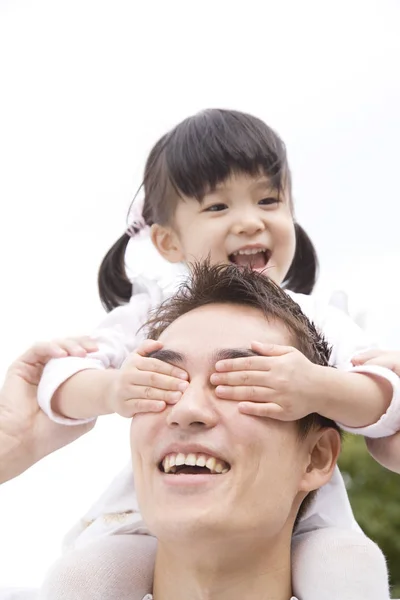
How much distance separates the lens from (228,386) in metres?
1.95

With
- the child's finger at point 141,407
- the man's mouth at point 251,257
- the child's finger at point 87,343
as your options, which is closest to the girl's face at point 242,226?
the man's mouth at point 251,257

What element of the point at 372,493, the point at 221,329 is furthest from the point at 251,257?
the point at 372,493

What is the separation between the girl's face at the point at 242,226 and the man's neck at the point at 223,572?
932mm

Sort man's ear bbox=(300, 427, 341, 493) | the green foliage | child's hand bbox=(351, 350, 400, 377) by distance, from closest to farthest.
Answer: man's ear bbox=(300, 427, 341, 493) < child's hand bbox=(351, 350, 400, 377) < the green foliage

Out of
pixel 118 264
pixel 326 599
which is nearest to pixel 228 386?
pixel 326 599

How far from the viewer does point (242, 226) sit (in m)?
2.66

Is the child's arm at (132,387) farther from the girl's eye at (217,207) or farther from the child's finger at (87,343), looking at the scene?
the girl's eye at (217,207)

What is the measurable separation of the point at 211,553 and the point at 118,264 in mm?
1486

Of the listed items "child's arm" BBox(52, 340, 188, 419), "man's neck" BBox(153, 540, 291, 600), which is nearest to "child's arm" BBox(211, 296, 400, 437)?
"child's arm" BBox(52, 340, 188, 419)

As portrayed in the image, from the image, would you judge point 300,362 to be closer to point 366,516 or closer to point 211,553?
point 211,553

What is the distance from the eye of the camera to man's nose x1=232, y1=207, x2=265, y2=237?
104 inches

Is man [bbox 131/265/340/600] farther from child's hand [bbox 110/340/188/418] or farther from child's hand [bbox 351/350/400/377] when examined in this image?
child's hand [bbox 351/350/400/377]

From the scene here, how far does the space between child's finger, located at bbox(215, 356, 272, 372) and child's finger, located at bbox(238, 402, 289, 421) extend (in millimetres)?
77

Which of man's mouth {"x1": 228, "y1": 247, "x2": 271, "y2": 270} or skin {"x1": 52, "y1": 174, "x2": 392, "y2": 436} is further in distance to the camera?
man's mouth {"x1": 228, "y1": 247, "x2": 271, "y2": 270}
